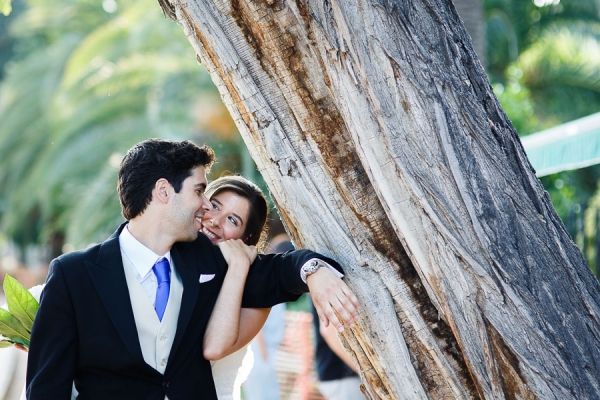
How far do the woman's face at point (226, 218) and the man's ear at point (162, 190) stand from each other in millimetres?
482

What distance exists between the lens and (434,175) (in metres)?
2.35

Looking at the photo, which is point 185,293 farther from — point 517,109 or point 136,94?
point 136,94

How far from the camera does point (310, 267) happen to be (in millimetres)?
2568

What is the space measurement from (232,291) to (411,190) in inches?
35.1

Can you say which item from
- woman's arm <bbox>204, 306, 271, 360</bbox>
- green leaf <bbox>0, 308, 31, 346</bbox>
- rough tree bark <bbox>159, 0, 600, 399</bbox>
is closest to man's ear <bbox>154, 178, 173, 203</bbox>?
rough tree bark <bbox>159, 0, 600, 399</bbox>

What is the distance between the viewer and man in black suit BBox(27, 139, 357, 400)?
105 inches

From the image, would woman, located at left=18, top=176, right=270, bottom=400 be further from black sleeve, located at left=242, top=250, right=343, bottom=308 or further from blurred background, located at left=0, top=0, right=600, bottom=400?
blurred background, located at left=0, top=0, right=600, bottom=400

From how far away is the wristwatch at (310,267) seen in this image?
2553 millimetres

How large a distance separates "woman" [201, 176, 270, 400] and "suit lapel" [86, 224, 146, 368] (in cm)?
30

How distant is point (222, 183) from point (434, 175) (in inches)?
57.6

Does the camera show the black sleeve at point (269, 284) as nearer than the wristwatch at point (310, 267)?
No

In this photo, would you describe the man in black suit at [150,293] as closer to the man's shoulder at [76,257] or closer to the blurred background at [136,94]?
the man's shoulder at [76,257]

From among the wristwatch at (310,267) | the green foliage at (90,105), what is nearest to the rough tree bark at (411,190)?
the wristwatch at (310,267)

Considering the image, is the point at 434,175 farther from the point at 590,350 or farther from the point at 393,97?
the point at 590,350
